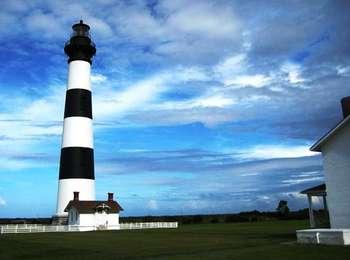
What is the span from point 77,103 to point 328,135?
2832cm

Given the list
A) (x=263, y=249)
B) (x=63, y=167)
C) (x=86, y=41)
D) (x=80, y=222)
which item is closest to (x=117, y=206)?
(x=80, y=222)

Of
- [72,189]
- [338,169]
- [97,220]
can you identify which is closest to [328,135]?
[338,169]

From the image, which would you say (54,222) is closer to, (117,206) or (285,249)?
(117,206)

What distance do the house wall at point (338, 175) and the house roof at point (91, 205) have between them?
27576mm

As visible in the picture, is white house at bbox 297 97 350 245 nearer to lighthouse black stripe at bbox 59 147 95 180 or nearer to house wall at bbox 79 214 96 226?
lighthouse black stripe at bbox 59 147 95 180

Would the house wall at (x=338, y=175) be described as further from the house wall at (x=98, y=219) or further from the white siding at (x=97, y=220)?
the house wall at (x=98, y=219)

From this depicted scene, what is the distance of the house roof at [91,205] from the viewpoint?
4497 centimetres

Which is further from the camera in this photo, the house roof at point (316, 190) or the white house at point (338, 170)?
the house roof at point (316, 190)

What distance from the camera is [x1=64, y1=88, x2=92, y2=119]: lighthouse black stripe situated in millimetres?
45438

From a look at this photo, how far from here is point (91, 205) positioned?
46.6 metres

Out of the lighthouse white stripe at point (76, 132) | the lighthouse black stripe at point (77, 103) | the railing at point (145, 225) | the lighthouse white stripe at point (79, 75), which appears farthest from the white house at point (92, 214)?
the lighthouse white stripe at point (79, 75)

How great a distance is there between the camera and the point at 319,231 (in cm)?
1952

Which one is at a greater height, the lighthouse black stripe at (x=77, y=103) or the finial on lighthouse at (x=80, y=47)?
the finial on lighthouse at (x=80, y=47)

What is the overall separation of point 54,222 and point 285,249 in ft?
115
